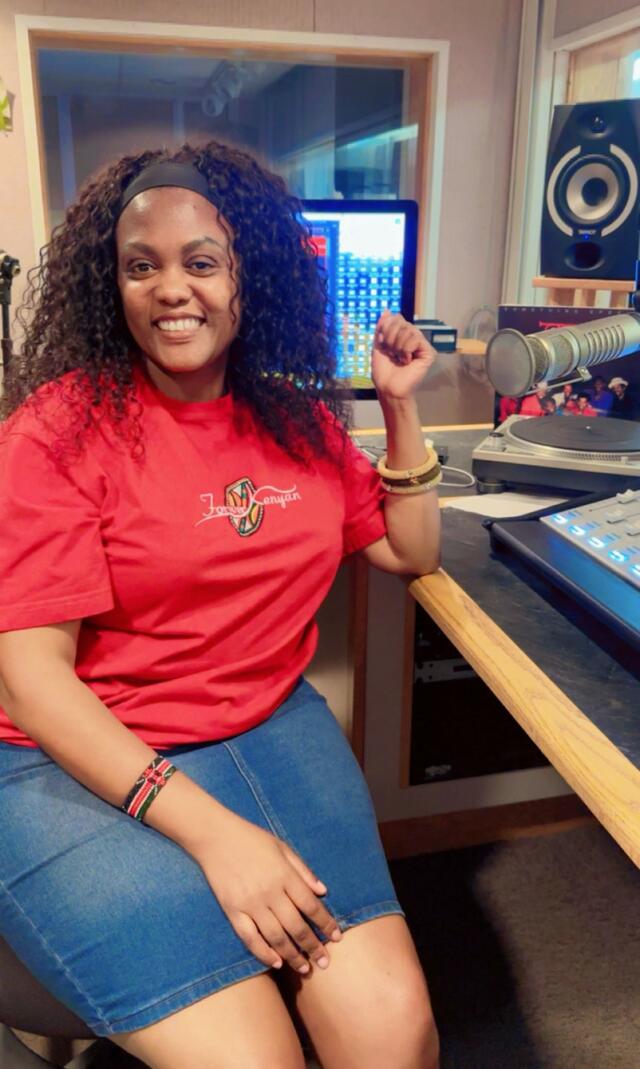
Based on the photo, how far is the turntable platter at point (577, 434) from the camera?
1.21 meters

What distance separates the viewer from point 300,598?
1.03 m

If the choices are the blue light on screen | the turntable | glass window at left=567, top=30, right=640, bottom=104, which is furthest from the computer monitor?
glass window at left=567, top=30, right=640, bottom=104

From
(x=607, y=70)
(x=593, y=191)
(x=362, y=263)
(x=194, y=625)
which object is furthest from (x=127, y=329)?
(x=607, y=70)

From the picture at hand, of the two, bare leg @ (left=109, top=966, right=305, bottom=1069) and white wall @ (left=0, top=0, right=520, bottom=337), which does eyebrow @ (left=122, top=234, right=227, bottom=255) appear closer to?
bare leg @ (left=109, top=966, right=305, bottom=1069)

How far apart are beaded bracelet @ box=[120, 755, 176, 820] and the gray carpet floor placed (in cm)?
75

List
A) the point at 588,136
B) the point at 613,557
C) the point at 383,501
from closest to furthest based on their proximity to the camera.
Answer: the point at 613,557
the point at 383,501
the point at 588,136

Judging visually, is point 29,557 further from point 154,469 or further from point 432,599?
point 432,599

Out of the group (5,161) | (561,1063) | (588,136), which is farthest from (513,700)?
(5,161)

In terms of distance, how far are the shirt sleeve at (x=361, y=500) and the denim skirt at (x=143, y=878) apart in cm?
31

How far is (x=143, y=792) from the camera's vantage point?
Result: 2.74ft

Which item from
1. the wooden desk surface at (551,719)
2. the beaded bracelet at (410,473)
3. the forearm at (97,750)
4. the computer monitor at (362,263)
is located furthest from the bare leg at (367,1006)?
the computer monitor at (362,263)

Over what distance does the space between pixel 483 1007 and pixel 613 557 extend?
861 mm

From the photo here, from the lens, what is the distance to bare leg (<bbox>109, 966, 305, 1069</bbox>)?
0.72m

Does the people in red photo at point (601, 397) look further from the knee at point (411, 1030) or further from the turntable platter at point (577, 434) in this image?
the knee at point (411, 1030)
